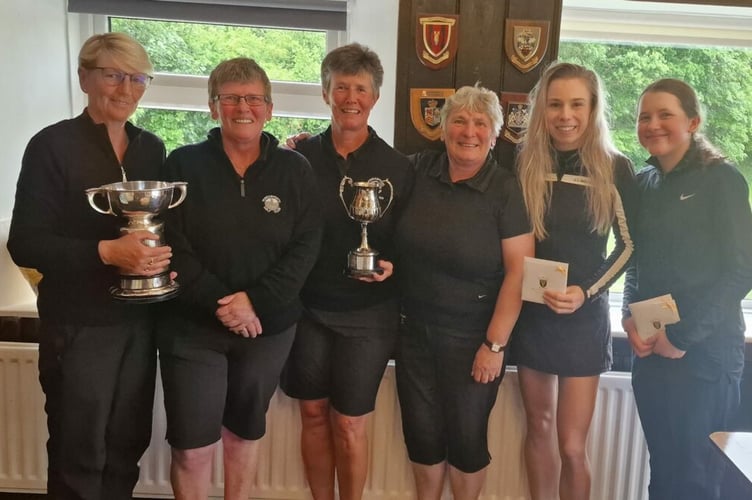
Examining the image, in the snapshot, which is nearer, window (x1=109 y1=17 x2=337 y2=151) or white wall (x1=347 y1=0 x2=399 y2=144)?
white wall (x1=347 y1=0 x2=399 y2=144)

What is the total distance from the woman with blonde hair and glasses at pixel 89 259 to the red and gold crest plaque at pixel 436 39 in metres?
0.92

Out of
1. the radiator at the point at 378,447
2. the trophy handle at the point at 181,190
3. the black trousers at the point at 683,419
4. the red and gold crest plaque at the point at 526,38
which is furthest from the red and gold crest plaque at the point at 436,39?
the black trousers at the point at 683,419

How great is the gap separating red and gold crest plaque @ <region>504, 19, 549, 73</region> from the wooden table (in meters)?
1.37

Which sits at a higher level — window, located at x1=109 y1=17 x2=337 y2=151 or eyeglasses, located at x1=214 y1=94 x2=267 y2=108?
window, located at x1=109 y1=17 x2=337 y2=151

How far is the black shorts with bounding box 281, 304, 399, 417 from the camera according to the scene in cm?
190

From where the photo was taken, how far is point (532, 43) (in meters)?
2.11

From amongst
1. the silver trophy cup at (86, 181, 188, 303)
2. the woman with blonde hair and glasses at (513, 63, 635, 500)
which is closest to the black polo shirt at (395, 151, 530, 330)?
the woman with blonde hair and glasses at (513, 63, 635, 500)

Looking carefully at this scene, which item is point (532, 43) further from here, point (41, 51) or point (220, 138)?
point (41, 51)

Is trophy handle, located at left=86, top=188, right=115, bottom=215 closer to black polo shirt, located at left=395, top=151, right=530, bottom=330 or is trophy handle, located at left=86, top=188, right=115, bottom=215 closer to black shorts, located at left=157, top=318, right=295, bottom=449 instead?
black shorts, located at left=157, top=318, right=295, bottom=449

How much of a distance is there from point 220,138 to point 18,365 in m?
1.19

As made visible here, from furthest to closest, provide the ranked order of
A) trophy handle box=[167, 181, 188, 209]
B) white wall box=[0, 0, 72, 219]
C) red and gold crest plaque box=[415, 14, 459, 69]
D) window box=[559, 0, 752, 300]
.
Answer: window box=[559, 0, 752, 300] < white wall box=[0, 0, 72, 219] < red and gold crest plaque box=[415, 14, 459, 69] < trophy handle box=[167, 181, 188, 209]

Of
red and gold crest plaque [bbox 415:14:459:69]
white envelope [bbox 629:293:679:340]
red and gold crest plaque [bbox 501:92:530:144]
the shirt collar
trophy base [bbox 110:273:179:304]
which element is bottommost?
white envelope [bbox 629:293:679:340]

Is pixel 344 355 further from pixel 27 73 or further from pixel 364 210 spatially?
pixel 27 73

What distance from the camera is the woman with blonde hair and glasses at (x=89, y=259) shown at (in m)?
1.57
